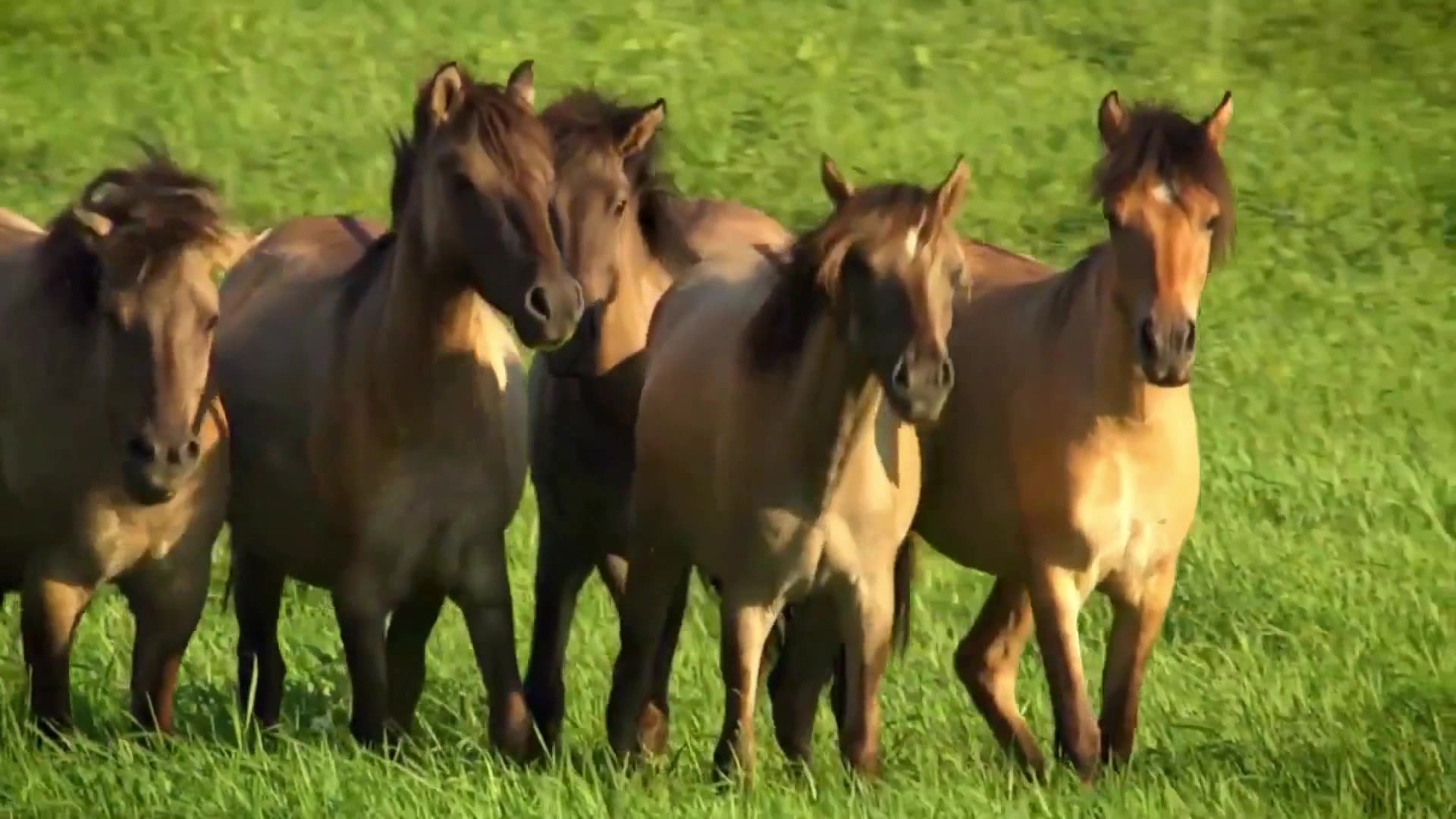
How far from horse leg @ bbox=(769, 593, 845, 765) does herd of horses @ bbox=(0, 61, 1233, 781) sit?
0.01m

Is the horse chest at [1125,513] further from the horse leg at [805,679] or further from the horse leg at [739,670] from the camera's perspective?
the horse leg at [739,670]

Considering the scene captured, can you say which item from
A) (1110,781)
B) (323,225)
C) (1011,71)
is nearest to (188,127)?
(1011,71)

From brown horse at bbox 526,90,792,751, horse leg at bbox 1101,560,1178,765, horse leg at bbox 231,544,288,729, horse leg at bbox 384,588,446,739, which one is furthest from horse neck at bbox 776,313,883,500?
horse leg at bbox 231,544,288,729

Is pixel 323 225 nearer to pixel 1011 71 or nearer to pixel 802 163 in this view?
pixel 802 163

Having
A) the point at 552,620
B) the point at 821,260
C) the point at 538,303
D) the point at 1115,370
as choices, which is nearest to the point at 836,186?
the point at 821,260

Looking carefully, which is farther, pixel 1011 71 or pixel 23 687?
pixel 1011 71

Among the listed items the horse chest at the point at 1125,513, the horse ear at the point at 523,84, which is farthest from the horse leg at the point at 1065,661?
the horse ear at the point at 523,84

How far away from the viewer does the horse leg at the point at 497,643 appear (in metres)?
8.05

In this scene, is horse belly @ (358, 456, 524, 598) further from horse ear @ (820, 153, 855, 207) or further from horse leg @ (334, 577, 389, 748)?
horse ear @ (820, 153, 855, 207)

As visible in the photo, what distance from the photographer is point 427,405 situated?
805 cm

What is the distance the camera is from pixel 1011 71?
26.2 meters

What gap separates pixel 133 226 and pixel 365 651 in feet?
4.64

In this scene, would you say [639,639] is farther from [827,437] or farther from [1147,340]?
[1147,340]

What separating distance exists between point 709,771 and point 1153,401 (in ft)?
5.74
